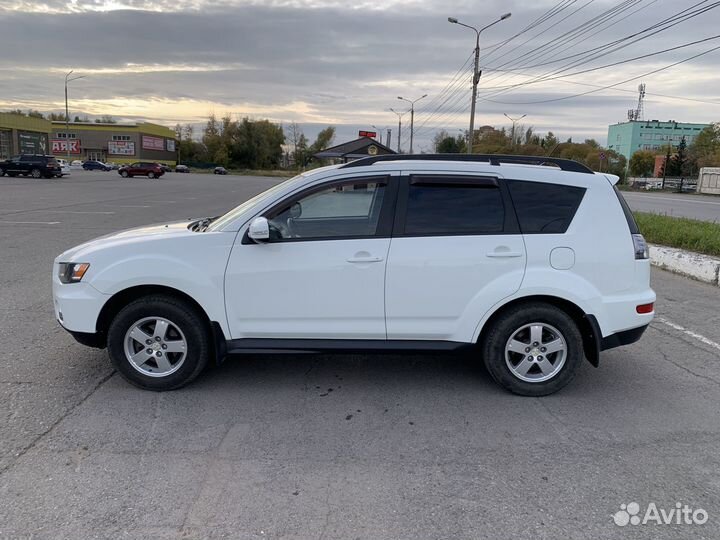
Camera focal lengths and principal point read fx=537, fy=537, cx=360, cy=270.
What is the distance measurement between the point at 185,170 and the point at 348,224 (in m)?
89.8

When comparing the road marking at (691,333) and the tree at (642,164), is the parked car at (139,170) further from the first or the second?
the tree at (642,164)

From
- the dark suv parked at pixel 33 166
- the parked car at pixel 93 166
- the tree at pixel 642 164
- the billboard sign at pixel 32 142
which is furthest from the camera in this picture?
the tree at pixel 642 164

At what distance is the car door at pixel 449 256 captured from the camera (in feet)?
12.9

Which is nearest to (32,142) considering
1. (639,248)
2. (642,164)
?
(639,248)

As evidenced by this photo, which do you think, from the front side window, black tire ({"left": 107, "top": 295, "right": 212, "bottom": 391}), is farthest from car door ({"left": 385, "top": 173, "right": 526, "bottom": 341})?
black tire ({"left": 107, "top": 295, "right": 212, "bottom": 391})

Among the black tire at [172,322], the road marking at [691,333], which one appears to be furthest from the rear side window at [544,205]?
the road marking at [691,333]

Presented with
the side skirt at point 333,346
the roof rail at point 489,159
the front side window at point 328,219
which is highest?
the roof rail at point 489,159

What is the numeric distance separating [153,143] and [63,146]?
13648 millimetres

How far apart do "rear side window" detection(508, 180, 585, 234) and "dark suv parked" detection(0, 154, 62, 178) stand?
44539 mm

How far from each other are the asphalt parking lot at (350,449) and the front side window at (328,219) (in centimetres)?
123

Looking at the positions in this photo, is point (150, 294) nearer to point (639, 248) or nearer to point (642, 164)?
point (639, 248)

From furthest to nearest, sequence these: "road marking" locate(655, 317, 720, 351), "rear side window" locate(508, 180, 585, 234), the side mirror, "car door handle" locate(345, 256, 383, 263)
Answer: "road marking" locate(655, 317, 720, 351) < "rear side window" locate(508, 180, 585, 234) < "car door handle" locate(345, 256, 383, 263) < the side mirror

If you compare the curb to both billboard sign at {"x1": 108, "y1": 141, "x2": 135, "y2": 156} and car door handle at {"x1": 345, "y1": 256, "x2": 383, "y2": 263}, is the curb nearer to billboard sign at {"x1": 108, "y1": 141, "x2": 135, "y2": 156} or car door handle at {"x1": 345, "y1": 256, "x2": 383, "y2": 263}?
car door handle at {"x1": 345, "y1": 256, "x2": 383, "y2": 263}

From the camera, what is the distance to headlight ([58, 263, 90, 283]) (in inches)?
158
